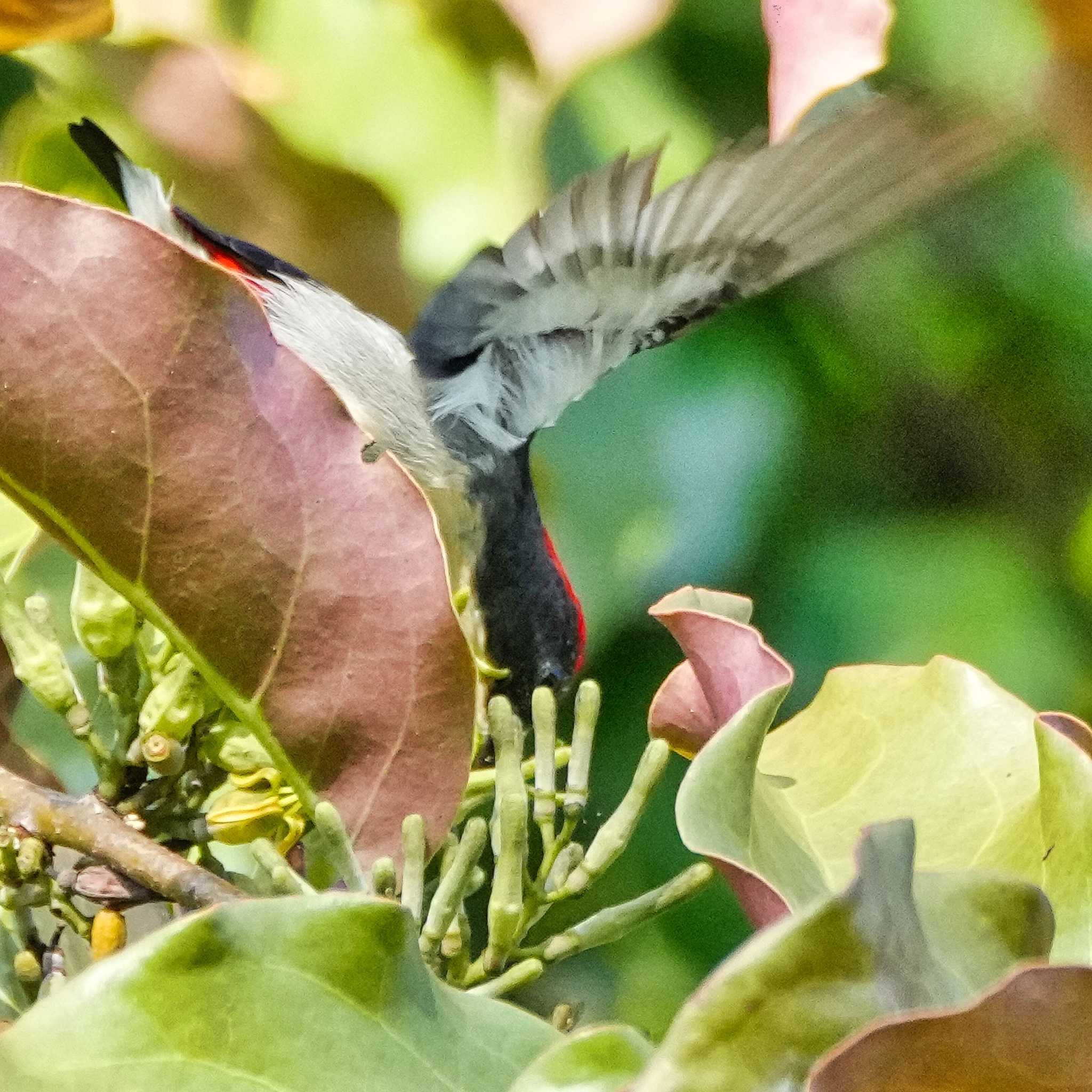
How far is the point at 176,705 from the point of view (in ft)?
1.27

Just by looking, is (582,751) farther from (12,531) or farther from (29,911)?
(12,531)

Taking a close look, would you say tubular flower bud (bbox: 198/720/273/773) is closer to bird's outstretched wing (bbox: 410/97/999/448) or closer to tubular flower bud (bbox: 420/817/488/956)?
tubular flower bud (bbox: 420/817/488/956)

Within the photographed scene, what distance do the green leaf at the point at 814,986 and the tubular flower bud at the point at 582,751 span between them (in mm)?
139

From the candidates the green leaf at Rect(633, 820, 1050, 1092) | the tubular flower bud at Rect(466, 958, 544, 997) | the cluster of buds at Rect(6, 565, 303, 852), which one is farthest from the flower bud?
the green leaf at Rect(633, 820, 1050, 1092)

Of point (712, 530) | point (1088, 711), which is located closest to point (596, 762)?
point (712, 530)

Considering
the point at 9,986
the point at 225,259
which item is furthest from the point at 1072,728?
the point at 225,259

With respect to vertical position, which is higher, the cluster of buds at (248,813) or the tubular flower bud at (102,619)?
the tubular flower bud at (102,619)

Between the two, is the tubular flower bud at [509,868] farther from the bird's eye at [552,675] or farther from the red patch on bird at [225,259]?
the red patch on bird at [225,259]

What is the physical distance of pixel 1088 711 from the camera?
0.69m

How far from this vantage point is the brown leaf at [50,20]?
2.25ft

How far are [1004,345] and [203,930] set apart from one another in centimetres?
60

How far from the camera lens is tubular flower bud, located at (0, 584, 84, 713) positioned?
378 mm

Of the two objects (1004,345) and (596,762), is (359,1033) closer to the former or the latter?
(596,762)

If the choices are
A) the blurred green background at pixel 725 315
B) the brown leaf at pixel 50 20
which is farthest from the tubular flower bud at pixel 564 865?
the brown leaf at pixel 50 20
